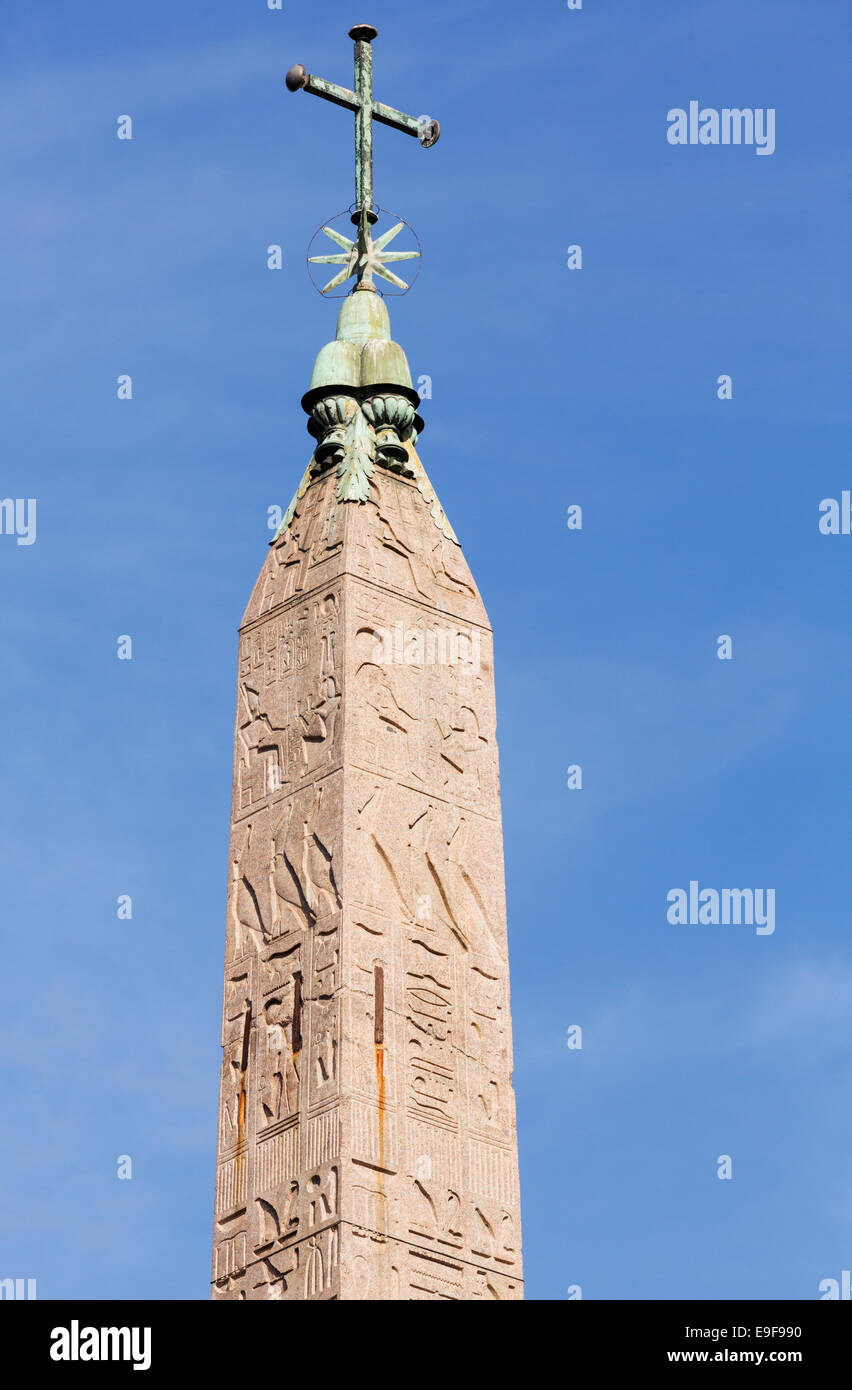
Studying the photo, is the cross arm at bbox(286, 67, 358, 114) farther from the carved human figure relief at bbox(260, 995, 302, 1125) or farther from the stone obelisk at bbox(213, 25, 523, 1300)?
the carved human figure relief at bbox(260, 995, 302, 1125)

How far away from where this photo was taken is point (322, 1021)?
2727cm

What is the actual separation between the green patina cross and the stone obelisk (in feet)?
1.27

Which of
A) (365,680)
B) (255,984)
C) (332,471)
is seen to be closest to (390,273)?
(332,471)

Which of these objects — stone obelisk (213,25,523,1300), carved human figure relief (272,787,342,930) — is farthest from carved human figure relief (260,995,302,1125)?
carved human figure relief (272,787,342,930)

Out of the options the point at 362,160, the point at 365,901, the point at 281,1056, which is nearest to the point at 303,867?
the point at 365,901

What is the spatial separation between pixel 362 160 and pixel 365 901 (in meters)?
8.44

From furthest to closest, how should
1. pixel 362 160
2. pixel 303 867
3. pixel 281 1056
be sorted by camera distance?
pixel 362 160 → pixel 303 867 → pixel 281 1056

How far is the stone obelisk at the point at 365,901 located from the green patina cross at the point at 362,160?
15.3 inches

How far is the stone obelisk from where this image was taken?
26.8m

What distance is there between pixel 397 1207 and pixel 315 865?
3.25 m

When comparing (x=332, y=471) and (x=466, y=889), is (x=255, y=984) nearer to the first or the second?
(x=466, y=889)

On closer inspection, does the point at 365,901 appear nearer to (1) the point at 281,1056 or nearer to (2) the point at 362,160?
(1) the point at 281,1056

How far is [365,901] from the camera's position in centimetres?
2783

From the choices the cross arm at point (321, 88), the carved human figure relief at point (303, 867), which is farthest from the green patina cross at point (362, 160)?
the carved human figure relief at point (303, 867)
